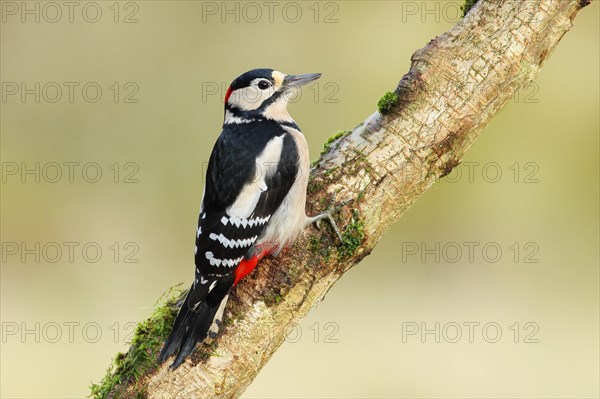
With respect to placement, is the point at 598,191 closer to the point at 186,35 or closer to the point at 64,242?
the point at 186,35

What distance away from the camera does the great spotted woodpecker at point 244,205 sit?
9.97 feet

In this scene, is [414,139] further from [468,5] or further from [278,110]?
[278,110]

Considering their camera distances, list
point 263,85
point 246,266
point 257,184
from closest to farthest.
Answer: point 246,266 < point 257,184 < point 263,85

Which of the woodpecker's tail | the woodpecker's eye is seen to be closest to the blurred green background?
the woodpecker's eye

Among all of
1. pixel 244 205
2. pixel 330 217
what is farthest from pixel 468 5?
pixel 244 205

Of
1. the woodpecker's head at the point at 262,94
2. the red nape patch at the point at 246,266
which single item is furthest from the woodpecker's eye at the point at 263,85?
the red nape patch at the point at 246,266

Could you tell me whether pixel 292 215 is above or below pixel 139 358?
above

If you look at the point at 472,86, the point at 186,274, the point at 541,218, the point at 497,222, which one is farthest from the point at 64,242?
the point at 472,86

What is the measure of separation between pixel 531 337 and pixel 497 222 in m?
1.31

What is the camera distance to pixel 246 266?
317 cm

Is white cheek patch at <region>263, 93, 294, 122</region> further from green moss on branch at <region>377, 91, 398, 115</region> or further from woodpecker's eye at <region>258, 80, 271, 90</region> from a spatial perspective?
green moss on branch at <region>377, 91, 398, 115</region>

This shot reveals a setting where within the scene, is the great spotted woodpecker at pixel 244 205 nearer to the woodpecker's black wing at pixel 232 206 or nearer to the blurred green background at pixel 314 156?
the woodpecker's black wing at pixel 232 206

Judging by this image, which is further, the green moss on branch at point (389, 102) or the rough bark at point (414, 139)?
the green moss on branch at point (389, 102)

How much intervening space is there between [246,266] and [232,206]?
31 cm
